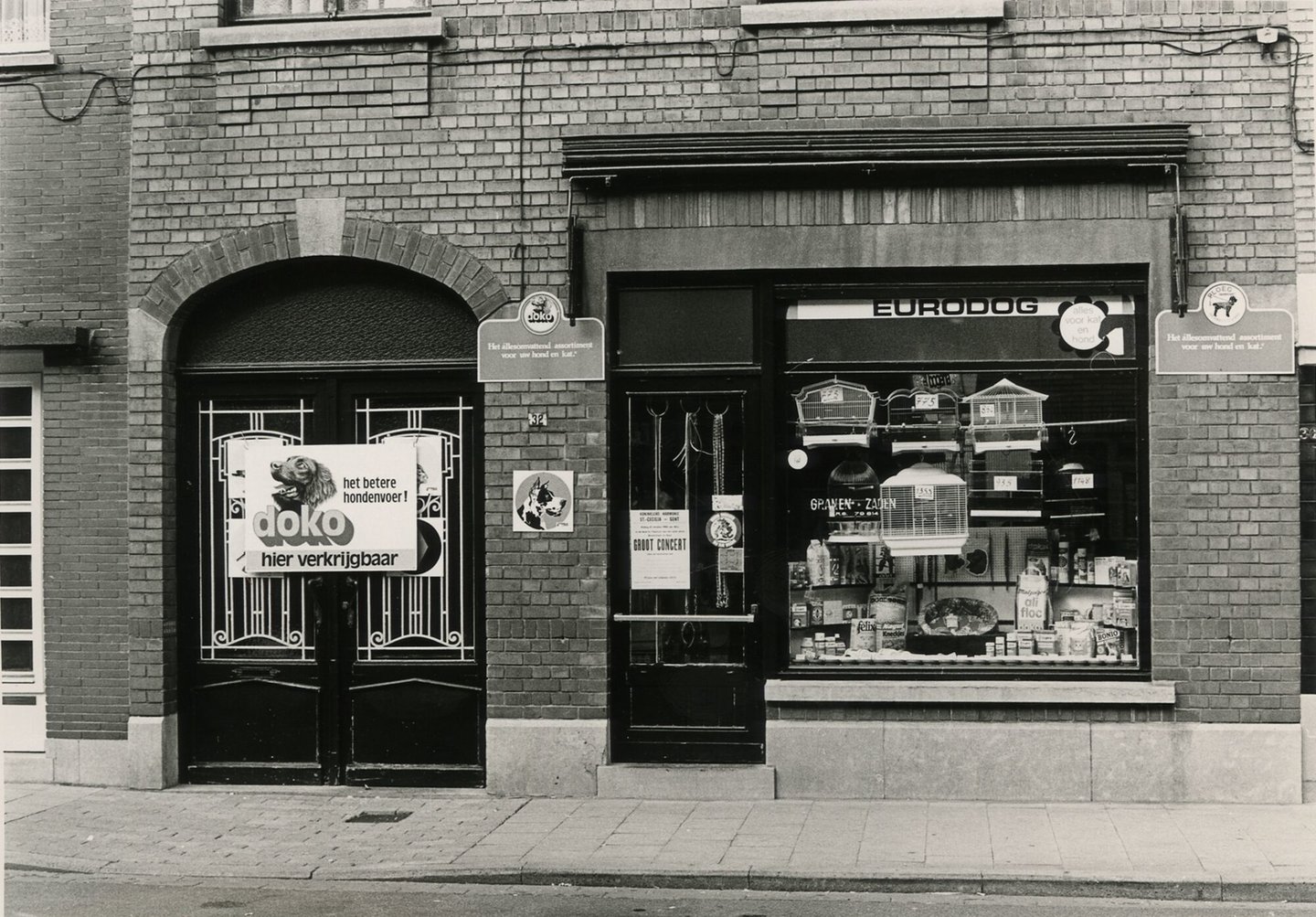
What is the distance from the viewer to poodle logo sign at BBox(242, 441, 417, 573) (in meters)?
9.33

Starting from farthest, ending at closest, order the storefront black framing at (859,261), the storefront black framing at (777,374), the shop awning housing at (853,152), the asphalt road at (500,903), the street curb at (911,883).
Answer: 1. the storefront black framing at (777,374)
2. the storefront black framing at (859,261)
3. the shop awning housing at (853,152)
4. the street curb at (911,883)
5. the asphalt road at (500,903)

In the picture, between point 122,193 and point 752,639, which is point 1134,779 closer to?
point 752,639

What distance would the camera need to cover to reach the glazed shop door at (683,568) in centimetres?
901

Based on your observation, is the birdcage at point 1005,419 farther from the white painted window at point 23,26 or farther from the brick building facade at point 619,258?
the white painted window at point 23,26

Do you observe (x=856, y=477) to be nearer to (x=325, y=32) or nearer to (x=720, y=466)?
(x=720, y=466)

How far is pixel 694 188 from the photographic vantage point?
8.87 metres

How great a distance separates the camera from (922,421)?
29.6ft

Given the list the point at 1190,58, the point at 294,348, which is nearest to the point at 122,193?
the point at 294,348

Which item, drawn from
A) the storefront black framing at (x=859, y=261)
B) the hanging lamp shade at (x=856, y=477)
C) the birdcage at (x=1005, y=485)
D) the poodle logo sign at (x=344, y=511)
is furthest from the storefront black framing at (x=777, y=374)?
the poodle logo sign at (x=344, y=511)

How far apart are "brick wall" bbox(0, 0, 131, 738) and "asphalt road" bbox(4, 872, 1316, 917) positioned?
8.60ft

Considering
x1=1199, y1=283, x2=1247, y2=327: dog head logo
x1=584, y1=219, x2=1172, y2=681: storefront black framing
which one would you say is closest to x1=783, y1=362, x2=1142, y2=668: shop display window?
x1=584, y1=219, x2=1172, y2=681: storefront black framing

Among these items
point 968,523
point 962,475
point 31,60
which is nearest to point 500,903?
point 968,523

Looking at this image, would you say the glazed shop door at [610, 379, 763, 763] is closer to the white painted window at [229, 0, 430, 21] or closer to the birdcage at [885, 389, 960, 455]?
the birdcage at [885, 389, 960, 455]

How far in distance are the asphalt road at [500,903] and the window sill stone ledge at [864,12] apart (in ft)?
17.9
